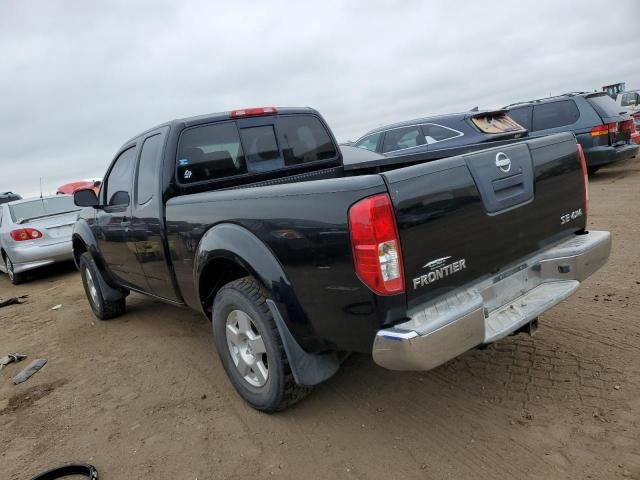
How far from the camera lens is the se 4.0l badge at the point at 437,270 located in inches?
85.8

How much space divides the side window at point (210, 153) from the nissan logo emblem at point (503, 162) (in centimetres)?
200

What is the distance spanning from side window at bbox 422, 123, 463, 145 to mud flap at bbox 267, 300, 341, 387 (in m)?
6.76

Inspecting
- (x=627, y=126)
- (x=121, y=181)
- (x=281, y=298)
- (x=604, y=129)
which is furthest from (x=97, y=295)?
(x=627, y=126)

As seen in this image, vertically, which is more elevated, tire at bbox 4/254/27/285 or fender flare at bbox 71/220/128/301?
fender flare at bbox 71/220/128/301

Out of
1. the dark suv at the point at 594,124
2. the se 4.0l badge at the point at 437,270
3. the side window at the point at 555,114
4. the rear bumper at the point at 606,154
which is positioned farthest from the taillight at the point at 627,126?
the se 4.0l badge at the point at 437,270

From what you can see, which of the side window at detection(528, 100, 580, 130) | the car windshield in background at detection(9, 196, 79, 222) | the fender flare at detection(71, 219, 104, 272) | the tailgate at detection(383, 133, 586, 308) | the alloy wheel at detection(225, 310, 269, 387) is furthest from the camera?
the side window at detection(528, 100, 580, 130)

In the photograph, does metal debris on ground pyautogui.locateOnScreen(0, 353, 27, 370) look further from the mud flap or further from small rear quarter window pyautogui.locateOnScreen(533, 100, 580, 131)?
small rear quarter window pyautogui.locateOnScreen(533, 100, 580, 131)

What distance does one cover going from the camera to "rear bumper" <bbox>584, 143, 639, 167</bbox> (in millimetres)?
9320

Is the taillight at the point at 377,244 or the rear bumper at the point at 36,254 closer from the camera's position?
the taillight at the point at 377,244

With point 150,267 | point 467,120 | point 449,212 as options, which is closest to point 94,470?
point 150,267

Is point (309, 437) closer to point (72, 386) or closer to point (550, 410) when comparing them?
point (550, 410)

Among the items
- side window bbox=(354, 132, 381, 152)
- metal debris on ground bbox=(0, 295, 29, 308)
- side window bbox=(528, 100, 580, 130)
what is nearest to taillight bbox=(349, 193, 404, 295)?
metal debris on ground bbox=(0, 295, 29, 308)

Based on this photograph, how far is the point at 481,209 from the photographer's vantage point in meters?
2.41

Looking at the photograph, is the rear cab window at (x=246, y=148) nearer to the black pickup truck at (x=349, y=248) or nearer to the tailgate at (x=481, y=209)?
the black pickup truck at (x=349, y=248)
